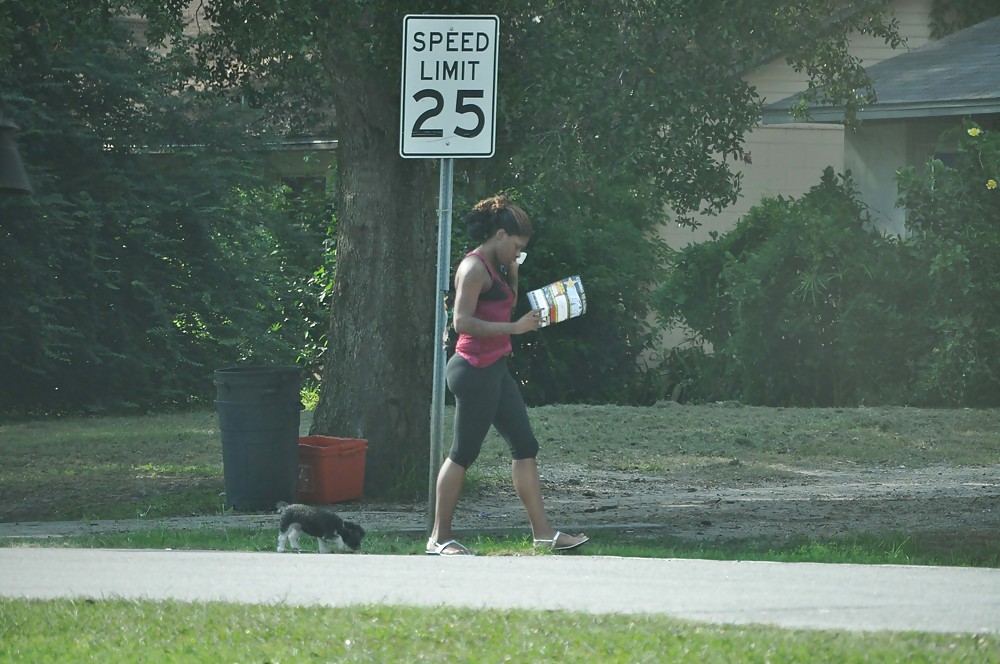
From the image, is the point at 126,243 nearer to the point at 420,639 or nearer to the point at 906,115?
the point at 906,115

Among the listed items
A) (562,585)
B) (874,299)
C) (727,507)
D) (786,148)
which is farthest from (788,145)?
(562,585)

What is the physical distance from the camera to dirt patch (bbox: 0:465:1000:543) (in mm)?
10531

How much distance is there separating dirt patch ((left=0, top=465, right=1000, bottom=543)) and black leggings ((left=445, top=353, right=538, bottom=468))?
5.13 ft

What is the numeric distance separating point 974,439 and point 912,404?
3.11 m

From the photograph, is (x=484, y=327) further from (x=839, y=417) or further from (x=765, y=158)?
(x=765, y=158)

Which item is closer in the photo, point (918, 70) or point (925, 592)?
point (925, 592)

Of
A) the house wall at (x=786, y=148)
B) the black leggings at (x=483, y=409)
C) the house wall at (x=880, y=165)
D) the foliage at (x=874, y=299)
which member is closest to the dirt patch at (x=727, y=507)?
the black leggings at (x=483, y=409)

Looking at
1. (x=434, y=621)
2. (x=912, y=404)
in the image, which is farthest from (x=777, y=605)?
(x=912, y=404)

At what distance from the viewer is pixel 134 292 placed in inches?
781

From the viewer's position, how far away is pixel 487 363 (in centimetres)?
866

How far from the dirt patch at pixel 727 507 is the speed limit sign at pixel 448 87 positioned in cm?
259

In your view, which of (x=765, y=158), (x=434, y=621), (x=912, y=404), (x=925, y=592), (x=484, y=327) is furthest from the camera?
(x=765, y=158)

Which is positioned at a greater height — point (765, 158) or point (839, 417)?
point (765, 158)

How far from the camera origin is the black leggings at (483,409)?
866cm
